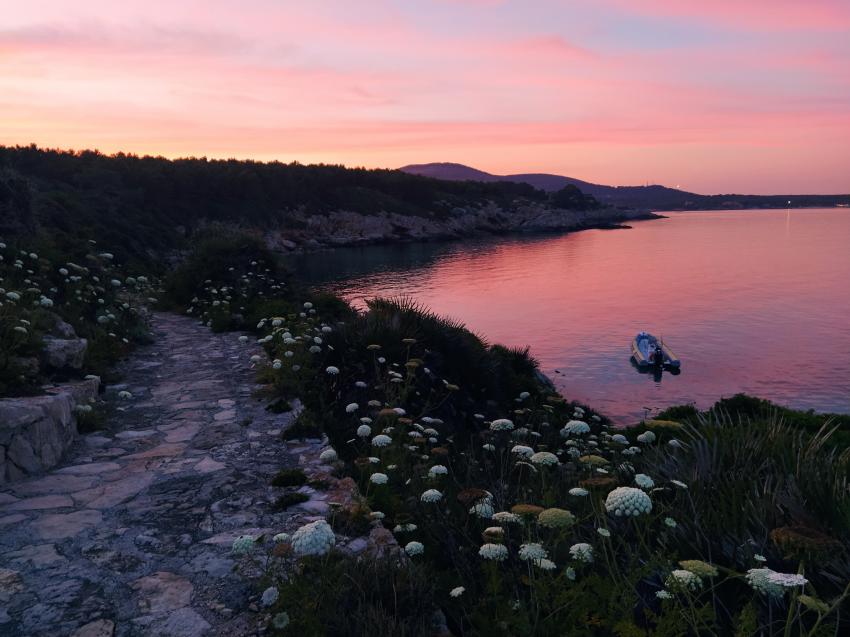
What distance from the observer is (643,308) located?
112 ft

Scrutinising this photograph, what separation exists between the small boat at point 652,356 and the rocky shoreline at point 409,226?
4043 centimetres

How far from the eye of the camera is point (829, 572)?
3.07 meters

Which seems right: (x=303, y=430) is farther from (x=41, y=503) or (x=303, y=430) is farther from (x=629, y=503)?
(x=629, y=503)

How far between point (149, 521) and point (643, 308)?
3324 cm

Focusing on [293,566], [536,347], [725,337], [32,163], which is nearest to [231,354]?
[293,566]

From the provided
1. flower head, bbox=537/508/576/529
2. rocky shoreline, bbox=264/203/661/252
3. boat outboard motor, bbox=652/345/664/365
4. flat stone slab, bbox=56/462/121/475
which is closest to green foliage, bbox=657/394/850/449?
flower head, bbox=537/508/576/529

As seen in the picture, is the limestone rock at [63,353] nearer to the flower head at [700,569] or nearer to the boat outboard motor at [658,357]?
the flower head at [700,569]

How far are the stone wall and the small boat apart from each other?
65.4ft

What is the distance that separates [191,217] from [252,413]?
167 feet

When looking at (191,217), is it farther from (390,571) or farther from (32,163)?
(390,571)

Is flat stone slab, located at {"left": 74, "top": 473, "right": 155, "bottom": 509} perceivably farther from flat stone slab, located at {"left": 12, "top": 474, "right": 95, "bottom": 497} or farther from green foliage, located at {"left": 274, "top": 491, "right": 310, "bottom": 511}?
green foliage, located at {"left": 274, "top": 491, "right": 310, "bottom": 511}

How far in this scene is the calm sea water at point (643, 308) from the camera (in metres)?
20.9

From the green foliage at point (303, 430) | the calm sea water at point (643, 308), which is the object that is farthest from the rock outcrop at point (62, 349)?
the calm sea water at point (643, 308)

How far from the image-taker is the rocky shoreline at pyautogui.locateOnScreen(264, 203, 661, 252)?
208 feet
